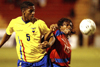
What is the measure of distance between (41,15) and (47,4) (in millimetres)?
1184

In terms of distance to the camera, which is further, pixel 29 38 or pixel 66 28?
pixel 66 28

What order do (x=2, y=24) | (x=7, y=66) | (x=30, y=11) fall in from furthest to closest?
Result: (x=2, y=24) → (x=7, y=66) → (x=30, y=11)

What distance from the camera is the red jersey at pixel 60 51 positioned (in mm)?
4543

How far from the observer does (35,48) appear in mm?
4355

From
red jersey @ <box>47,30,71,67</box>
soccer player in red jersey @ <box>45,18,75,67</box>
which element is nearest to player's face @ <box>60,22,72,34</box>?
soccer player in red jersey @ <box>45,18,75,67</box>

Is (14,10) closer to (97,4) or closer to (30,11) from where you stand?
(97,4)

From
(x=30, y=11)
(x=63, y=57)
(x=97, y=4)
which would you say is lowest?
(x=63, y=57)

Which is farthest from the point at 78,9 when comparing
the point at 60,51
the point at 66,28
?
the point at 60,51

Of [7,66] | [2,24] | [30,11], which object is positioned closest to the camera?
[30,11]

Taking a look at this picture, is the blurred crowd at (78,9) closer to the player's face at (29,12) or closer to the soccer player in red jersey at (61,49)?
the soccer player in red jersey at (61,49)

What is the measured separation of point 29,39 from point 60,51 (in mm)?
693

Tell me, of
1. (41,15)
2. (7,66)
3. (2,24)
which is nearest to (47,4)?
(41,15)

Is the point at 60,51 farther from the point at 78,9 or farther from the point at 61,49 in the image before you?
the point at 78,9

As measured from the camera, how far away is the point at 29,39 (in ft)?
14.2
